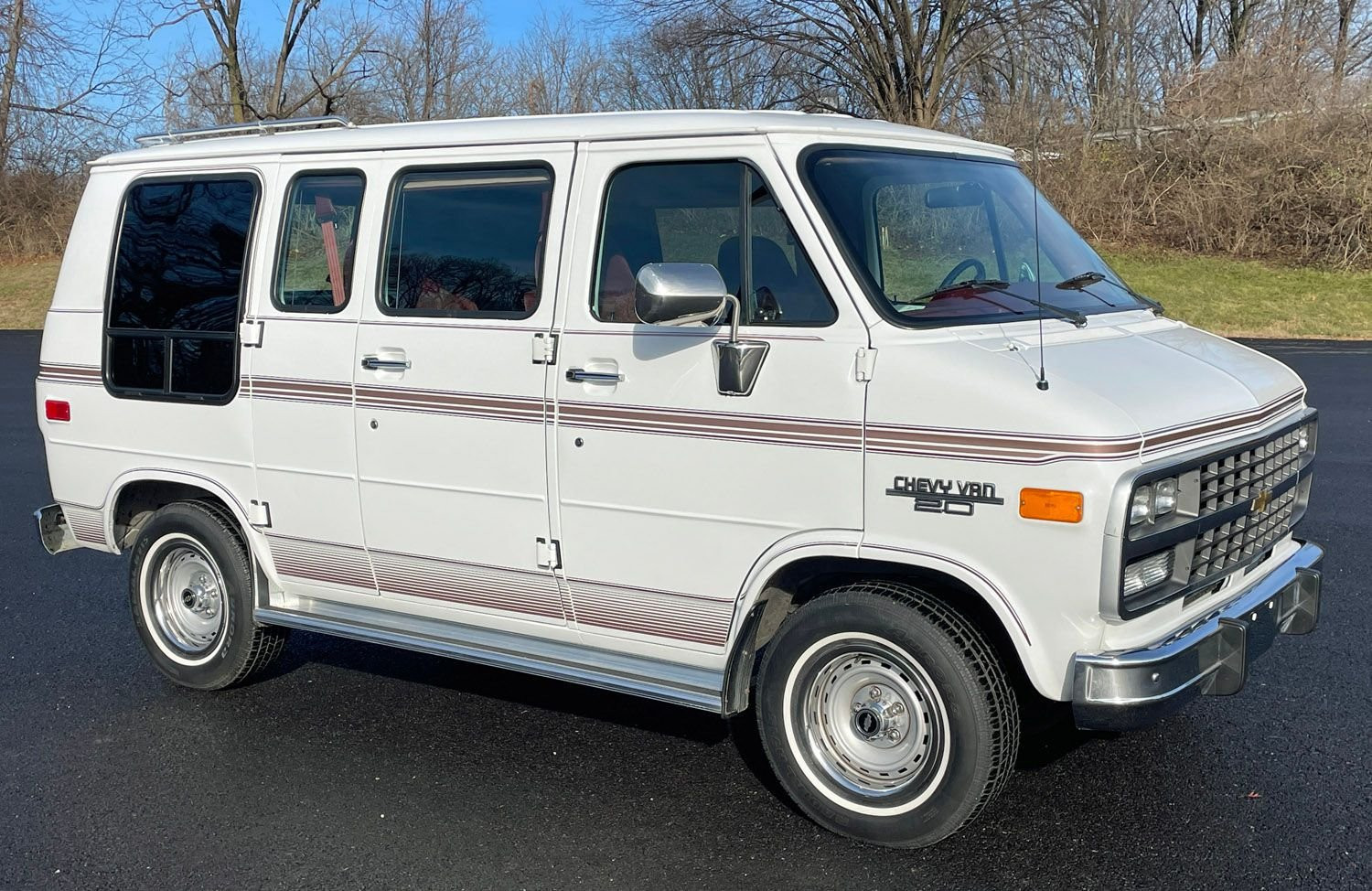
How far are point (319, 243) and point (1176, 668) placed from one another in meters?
3.84

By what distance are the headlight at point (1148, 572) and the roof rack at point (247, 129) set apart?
12.4 feet

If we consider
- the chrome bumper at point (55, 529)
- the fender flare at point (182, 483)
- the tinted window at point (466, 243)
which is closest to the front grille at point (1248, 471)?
the tinted window at point (466, 243)

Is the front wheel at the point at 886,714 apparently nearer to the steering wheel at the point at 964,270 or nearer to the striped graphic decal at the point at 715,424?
the striped graphic decal at the point at 715,424

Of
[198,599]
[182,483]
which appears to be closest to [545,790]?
[198,599]

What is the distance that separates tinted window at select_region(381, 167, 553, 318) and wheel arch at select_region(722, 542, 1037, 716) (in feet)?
4.61

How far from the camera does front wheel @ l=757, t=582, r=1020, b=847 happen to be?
4.11 meters

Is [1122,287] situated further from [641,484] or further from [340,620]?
[340,620]

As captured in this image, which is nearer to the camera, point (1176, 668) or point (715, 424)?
point (1176, 668)

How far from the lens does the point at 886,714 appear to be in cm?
431

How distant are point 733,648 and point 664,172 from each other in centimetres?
174

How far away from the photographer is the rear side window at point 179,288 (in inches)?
226

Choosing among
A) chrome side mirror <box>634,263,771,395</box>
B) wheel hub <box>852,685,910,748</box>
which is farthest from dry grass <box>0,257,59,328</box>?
wheel hub <box>852,685,910,748</box>

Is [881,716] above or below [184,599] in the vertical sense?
above

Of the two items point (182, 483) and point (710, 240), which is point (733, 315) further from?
point (182, 483)
